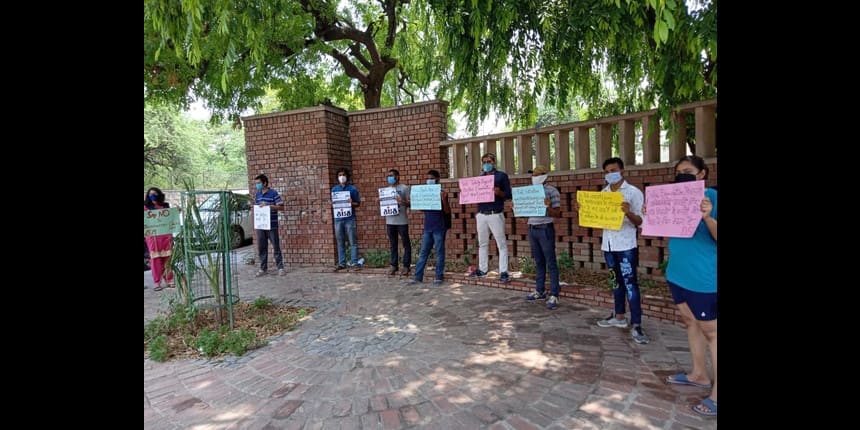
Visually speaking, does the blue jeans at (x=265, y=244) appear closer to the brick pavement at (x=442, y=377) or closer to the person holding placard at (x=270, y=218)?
the person holding placard at (x=270, y=218)

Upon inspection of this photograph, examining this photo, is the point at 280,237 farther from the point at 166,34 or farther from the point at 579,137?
the point at 579,137

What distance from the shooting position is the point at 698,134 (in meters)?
5.00

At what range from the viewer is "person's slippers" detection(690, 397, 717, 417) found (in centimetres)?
250

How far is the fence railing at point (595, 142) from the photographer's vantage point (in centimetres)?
498

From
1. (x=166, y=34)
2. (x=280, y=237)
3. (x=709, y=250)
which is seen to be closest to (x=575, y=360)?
(x=709, y=250)

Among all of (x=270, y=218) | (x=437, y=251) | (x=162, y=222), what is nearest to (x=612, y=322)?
(x=437, y=251)

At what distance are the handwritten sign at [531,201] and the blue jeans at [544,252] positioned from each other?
0.20 metres

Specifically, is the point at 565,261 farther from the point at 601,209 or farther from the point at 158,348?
the point at 158,348

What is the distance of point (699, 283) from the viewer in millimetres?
2629

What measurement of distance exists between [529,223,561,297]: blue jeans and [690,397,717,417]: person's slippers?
2358 millimetres

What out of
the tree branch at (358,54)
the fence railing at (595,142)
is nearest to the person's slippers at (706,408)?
the fence railing at (595,142)

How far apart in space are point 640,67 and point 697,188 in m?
4.50

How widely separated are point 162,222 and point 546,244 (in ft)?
15.9

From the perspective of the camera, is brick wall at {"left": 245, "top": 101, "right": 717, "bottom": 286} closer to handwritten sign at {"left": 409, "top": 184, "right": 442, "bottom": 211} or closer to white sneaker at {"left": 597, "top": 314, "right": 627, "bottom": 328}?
handwritten sign at {"left": 409, "top": 184, "right": 442, "bottom": 211}
